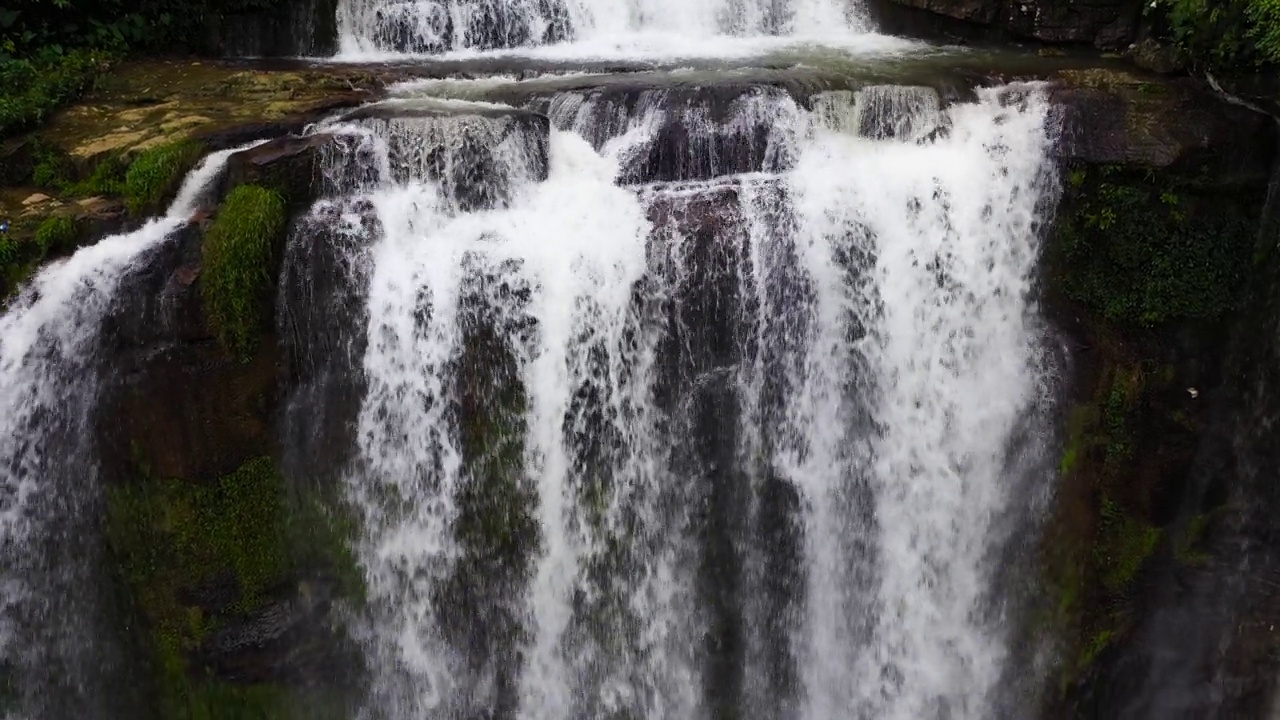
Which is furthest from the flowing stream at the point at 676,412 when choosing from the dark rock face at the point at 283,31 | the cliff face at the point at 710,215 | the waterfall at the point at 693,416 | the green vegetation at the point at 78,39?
the dark rock face at the point at 283,31

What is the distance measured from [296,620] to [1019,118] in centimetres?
799

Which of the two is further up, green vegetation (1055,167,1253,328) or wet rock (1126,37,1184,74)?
wet rock (1126,37,1184,74)

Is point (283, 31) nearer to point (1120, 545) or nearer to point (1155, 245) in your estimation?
point (1155, 245)

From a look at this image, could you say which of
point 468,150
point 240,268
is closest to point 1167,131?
point 468,150

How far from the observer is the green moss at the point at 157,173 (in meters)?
7.98

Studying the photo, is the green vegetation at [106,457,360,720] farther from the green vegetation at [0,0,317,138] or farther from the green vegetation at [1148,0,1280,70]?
the green vegetation at [1148,0,1280,70]

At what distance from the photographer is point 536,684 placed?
830 centimetres

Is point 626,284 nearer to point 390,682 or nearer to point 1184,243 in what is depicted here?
point 390,682

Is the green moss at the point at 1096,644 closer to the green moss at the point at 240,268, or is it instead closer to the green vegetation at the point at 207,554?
the green vegetation at the point at 207,554

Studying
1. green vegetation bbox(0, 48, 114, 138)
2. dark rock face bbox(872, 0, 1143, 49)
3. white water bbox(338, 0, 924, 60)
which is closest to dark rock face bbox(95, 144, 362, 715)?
green vegetation bbox(0, 48, 114, 138)

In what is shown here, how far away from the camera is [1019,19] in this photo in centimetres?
1158

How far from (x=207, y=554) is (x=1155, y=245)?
8723 mm

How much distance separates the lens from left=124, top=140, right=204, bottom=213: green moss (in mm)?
7977

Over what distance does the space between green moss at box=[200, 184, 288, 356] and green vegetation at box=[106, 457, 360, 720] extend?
1.16 meters
